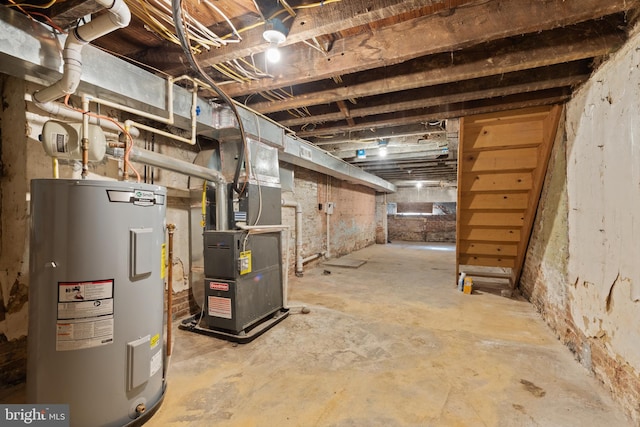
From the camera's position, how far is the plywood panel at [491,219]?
3379 millimetres

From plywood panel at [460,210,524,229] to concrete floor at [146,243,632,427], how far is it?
1.02 meters

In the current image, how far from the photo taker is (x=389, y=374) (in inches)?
75.0

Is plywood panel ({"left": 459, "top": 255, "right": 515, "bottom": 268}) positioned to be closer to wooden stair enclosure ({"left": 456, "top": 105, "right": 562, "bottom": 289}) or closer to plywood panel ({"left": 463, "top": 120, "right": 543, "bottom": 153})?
wooden stair enclosure ({"left": 456, "top": 105, "right": 562, "bottom": 289})

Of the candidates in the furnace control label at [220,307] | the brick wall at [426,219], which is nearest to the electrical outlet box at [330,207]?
the furnace control label at [220,307]

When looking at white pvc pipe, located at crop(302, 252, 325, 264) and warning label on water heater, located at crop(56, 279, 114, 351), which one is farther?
white pvc pipe, located at crop(302, 252, 325, 264)

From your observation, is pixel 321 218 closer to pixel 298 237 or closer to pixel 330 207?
pixel 330 207

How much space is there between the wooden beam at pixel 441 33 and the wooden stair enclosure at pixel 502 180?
1387 mm

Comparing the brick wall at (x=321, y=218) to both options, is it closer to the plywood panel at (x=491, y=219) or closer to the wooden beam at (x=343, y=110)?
the wooden beam at (x=343, y=110)

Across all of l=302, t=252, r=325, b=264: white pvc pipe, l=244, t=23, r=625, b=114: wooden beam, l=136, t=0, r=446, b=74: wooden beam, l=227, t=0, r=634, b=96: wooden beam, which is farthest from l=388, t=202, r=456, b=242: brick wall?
l=136, t=0, r=446, b=74: wooden beam

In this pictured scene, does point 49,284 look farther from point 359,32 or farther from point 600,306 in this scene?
point 600,306

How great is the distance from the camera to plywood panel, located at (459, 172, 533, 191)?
10.2ft

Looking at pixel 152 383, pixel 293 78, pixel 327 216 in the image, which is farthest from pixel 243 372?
pixel 327 216

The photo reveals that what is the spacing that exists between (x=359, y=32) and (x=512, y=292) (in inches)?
148

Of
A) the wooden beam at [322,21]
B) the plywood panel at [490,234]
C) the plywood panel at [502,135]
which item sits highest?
the wooden beam at [322,21]
